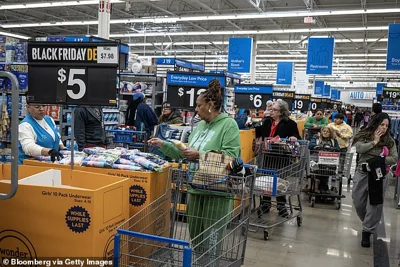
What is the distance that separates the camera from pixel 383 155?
4797 mm

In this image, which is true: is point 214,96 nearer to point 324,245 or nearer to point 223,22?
point 324,245

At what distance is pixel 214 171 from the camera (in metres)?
2.62

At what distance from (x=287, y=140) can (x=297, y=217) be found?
1.11 m

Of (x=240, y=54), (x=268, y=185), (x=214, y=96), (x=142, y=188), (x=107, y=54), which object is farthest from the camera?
(x=240, y=54)

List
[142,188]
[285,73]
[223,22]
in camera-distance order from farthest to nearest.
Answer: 1. [285,73]
2. [223,22]
3. [142,188]

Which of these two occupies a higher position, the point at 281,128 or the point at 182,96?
the point at 182,96

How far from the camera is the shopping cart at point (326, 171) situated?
21.8ft

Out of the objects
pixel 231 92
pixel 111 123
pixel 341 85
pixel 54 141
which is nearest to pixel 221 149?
pixel 54 141

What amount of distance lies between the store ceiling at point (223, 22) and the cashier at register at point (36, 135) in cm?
1043

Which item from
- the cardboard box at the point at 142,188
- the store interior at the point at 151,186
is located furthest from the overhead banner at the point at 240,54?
the cardboard box at the point at 142,188

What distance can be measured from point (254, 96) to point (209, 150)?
5573mm

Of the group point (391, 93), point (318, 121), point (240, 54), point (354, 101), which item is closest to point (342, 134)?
point (318, 121)

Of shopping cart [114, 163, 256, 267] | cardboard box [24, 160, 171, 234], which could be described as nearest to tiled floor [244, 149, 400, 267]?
shopping cart [114, 163, 256, 267]

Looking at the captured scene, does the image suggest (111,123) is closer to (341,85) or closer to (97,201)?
(97,201)
